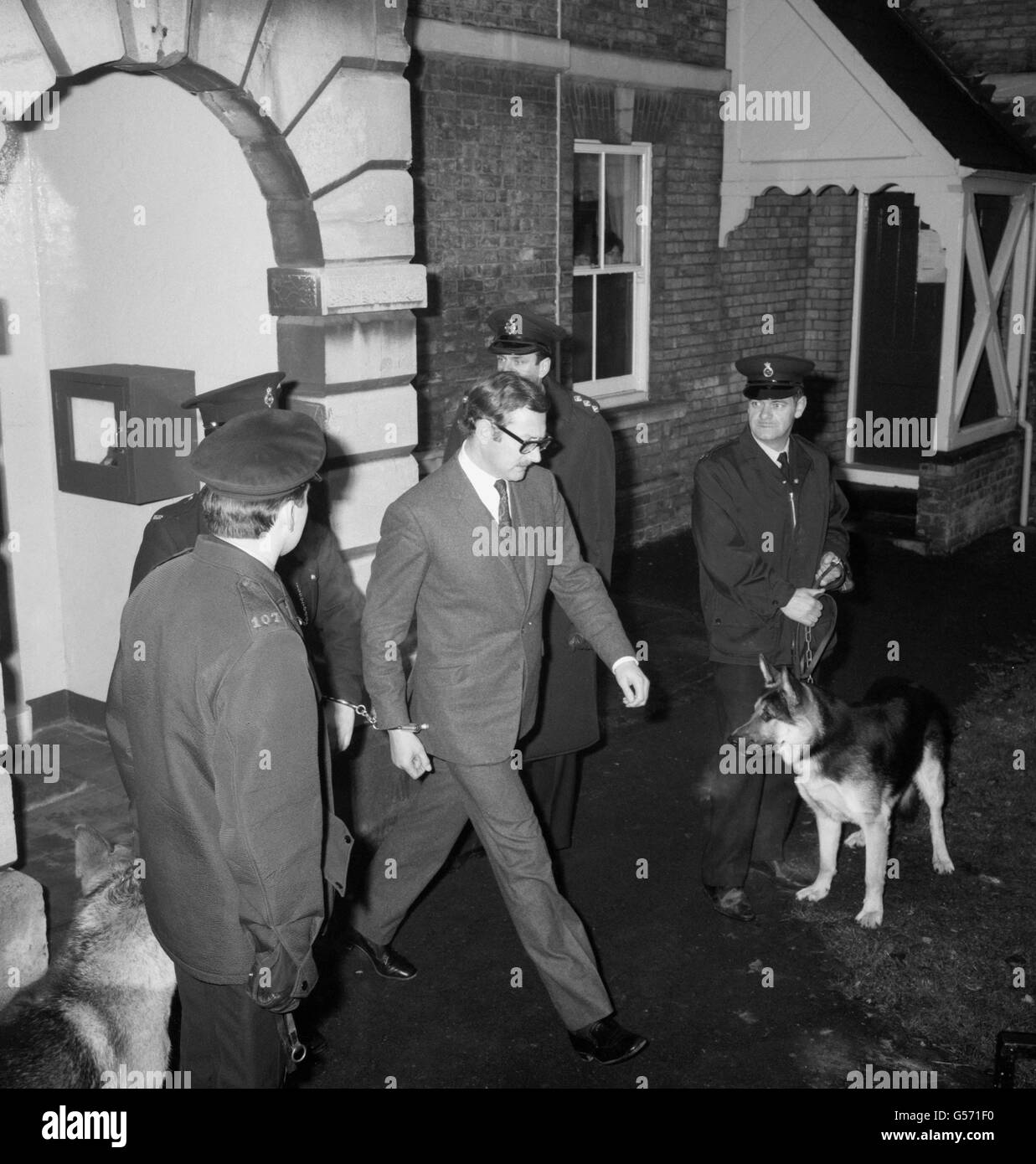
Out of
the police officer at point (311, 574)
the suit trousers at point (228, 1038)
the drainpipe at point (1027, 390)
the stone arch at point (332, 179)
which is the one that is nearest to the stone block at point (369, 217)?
the stone arch at point (332, 179)

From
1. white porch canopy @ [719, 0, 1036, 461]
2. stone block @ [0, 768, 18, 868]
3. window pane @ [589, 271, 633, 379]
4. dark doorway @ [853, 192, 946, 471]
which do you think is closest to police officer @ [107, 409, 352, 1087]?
Result: stone block @ [0, 768, 18, 868]

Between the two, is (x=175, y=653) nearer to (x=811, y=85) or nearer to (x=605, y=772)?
(x=605, y=772)

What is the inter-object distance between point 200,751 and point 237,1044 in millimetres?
800

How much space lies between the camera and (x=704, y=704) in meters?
7.98

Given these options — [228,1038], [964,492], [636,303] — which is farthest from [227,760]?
[964,492]

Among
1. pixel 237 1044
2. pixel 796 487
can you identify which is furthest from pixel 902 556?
pixel 237 1044

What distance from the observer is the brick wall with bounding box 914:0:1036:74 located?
11898 mm

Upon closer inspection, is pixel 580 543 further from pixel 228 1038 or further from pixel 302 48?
pixel 228 1038

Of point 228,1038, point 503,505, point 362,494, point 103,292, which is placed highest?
point 103,292

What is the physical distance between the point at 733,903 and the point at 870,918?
0.57 metres

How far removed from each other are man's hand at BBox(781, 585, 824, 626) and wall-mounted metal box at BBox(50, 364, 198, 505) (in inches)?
109

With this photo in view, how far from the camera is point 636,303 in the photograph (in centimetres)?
1120

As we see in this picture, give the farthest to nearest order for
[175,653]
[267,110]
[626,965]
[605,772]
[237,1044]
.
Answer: [605,772], [267,110], [626,965], [237,1044], [175,653]

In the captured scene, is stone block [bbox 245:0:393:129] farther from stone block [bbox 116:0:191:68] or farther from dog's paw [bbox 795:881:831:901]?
dog's paw [bbox 795:881:831:901]
